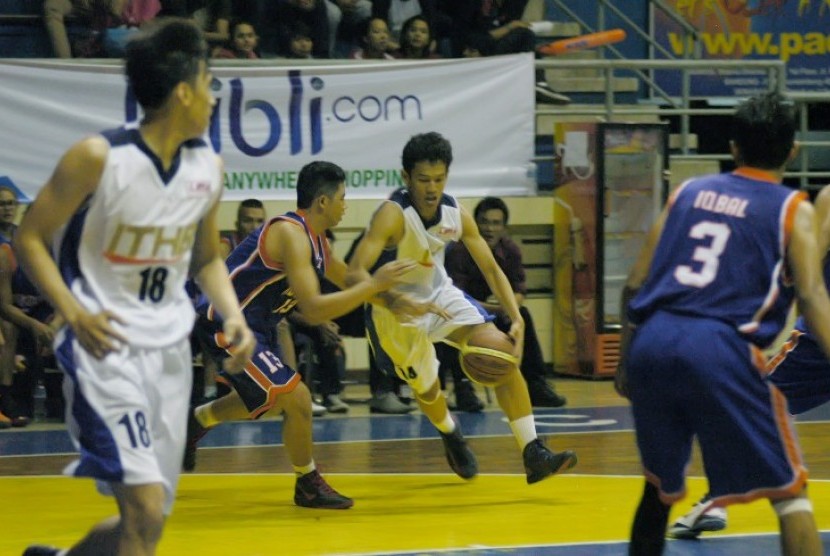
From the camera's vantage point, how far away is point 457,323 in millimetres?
7391

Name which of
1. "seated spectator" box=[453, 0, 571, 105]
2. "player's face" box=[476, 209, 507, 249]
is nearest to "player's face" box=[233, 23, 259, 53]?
"seated spectator" box=[453, 0, 571, 105]

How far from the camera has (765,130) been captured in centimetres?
436

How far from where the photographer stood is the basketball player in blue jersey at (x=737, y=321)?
14.1 ft

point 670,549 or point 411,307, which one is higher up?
point 411,307

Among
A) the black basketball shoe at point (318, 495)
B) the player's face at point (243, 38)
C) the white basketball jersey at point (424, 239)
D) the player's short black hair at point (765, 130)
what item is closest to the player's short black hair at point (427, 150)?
the white basketball jersey at point (424, 239)

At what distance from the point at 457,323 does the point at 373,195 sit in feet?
14.7

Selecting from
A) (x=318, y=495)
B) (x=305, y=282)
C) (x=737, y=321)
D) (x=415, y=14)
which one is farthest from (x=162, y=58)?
(x=415, y=14)

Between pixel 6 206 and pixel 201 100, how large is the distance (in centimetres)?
594

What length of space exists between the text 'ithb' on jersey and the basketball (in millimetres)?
3203

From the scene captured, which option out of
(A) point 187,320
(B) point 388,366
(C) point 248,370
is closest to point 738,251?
(A) point 187,320

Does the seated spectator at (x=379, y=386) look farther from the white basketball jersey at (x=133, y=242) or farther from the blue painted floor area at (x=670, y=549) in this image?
the white basketball jersey at (x=133, y=242)

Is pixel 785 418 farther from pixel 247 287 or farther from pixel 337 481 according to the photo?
pixel 337 481

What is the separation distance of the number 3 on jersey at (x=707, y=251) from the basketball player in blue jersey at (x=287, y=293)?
250 cm

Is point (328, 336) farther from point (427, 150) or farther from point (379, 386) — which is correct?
point (427, 150)
